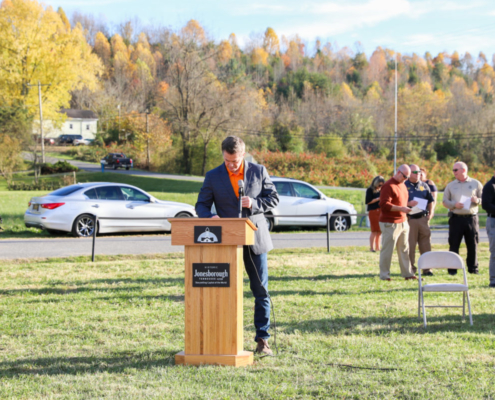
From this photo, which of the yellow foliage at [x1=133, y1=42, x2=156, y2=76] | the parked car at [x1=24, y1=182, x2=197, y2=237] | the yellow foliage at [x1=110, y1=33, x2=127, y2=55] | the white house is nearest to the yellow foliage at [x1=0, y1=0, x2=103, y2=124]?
the parked car at [x1=24, y1=182, x2=197, y2=237]

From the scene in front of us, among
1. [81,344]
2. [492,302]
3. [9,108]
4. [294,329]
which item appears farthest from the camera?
[9,108]

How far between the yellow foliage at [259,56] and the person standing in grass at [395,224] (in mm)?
109333

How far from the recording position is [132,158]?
196 ft

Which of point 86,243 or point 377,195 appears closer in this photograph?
point 377,195

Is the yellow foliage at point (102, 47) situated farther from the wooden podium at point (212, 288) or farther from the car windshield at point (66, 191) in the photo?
the wooden podium at point (212, 288)

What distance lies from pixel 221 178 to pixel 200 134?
4687 cm

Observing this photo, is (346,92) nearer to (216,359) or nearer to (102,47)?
(102,47)

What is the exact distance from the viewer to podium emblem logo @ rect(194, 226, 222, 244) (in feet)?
15.9

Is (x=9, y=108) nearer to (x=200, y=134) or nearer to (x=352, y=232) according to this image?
(x=200, y=134)

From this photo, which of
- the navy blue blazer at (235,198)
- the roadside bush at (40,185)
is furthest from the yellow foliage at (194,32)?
the navy blue blazer at (235,198)

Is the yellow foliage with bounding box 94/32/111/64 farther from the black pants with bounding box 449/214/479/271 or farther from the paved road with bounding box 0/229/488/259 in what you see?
the black pants with bounding box 449/214/479/271

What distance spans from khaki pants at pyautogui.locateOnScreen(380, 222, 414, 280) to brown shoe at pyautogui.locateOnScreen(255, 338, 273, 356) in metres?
4.96

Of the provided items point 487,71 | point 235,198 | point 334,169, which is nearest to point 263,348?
point 235,198

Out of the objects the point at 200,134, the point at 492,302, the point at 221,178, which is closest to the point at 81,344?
the point at 221,178
